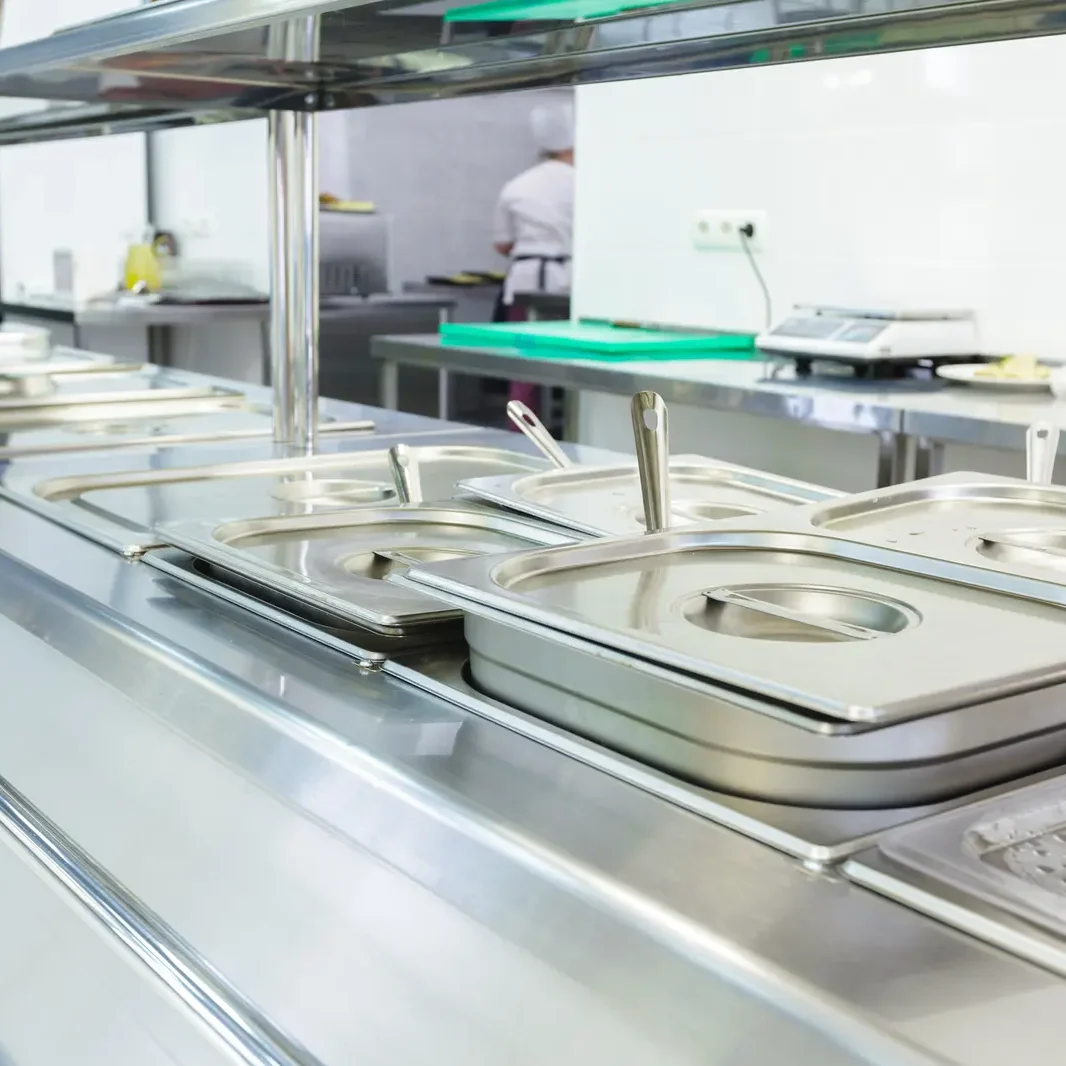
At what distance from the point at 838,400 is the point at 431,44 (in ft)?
3.87

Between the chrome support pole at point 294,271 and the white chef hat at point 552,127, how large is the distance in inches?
181

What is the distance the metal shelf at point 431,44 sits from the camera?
0.94 m

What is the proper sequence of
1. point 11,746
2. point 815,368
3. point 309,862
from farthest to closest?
1. point 815,368
2. point 11,746
3. point 309,862

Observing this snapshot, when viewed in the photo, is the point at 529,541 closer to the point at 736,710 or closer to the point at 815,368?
the point at 736,710

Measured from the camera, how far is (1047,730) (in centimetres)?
61

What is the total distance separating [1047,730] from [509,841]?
0.79ft

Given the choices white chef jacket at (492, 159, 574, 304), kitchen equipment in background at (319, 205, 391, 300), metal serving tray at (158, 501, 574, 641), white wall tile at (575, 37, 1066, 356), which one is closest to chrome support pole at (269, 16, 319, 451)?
metal serving tray at (158, 501, 574, 641)

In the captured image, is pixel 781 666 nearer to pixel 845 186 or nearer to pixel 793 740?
pixel 793 740

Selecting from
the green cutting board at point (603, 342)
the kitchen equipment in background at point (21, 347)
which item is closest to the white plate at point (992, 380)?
the green cutting board at point (603, 342)

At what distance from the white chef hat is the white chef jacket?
0.08 metres

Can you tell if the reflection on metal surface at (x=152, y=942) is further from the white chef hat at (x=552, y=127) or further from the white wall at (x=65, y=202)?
the white chef hat at (x=552, y=127)

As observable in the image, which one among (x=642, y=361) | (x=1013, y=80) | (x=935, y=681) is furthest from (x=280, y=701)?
(x=1013, y=80)

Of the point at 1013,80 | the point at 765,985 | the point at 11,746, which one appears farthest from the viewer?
the point at 1013,80

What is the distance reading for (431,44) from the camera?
3.92ft
